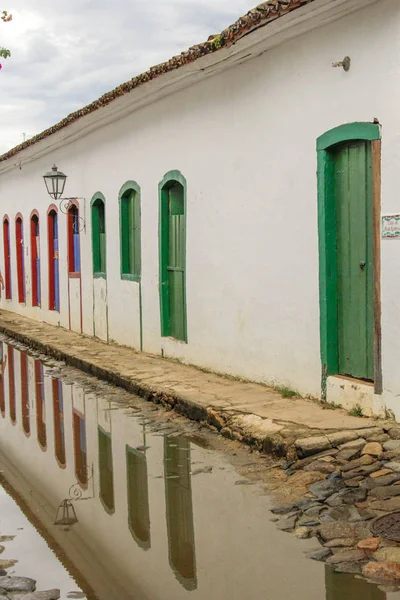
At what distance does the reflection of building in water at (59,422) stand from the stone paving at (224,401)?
0.63m

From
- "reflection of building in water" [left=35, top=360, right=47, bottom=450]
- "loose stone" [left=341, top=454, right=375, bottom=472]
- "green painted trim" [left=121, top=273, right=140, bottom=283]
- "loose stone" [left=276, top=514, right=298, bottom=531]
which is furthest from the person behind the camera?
"green painted trim" [left=121, top=273, right=140, bottom=283]

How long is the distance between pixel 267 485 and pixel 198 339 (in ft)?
15.3

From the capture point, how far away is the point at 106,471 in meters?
6.32

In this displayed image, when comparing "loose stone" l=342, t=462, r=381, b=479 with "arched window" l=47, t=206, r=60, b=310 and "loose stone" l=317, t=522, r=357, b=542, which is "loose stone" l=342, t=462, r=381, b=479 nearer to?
A: "loose stone" l=317, t=522, r=357, b=542

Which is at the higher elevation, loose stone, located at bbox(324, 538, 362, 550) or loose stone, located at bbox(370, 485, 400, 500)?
loose stone, located at bbox(370, 485, 400, 500)

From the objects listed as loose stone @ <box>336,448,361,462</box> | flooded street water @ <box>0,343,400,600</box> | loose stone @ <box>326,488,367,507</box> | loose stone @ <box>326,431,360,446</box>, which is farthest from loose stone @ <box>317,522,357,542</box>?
loose stone @ <box>326,431,360,446</box>

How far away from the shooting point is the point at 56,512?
17.5 feet

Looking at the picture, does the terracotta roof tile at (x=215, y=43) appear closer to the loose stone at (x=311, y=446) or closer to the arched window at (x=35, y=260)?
the loose stone at (x=311, y=446)

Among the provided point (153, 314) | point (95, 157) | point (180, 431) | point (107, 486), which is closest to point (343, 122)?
point (180, 431)

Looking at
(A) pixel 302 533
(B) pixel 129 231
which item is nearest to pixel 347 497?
(A) pixel 302 533

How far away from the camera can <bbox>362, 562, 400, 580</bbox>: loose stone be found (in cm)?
398

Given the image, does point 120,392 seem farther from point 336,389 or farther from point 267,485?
point 267,485

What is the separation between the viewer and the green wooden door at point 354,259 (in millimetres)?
7070

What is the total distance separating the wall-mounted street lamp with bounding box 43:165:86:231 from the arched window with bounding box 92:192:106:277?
49 cm
